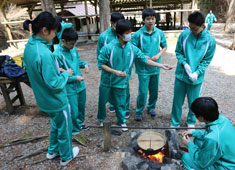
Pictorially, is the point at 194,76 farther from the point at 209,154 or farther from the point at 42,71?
the point at 42,71

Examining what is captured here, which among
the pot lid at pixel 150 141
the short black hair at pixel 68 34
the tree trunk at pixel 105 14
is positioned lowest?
the pot lid at pixel 150 141

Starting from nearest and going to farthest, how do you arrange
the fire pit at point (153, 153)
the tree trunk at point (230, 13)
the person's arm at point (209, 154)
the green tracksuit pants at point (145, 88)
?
the person's arm at point (209, 154)
the fire pit at point (153, 153)
the green tracksuit pants at point (145, 88)
the tree trunk at point (230, 13)

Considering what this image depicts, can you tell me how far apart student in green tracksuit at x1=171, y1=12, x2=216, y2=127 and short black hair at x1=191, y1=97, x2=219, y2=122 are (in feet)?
3.17

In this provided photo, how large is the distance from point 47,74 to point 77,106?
3.67 ft

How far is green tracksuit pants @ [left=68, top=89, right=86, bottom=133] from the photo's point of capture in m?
2.80

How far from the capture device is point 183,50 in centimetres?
292

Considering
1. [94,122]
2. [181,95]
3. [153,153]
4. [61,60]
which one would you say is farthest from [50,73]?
[181,95]

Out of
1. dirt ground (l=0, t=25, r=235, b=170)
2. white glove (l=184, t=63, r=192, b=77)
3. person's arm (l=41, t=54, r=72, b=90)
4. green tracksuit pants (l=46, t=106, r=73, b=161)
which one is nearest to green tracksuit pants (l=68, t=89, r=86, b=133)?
dirt ground (l=0, t=25, r=235, b=170)

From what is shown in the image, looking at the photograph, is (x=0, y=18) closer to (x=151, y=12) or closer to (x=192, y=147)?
(x=151, y=12)

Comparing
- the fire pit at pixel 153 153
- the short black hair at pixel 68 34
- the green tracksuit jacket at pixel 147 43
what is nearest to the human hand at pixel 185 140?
the fire pit at pixel 153 153

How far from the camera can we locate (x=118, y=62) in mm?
2848

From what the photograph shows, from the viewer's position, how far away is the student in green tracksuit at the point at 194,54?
264 cm

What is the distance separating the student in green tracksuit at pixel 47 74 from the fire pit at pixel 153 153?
2.95ft

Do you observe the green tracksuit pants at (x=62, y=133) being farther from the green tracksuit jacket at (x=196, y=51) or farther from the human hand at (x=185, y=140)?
the green tracksuit jacket at (x=196, y=51)
